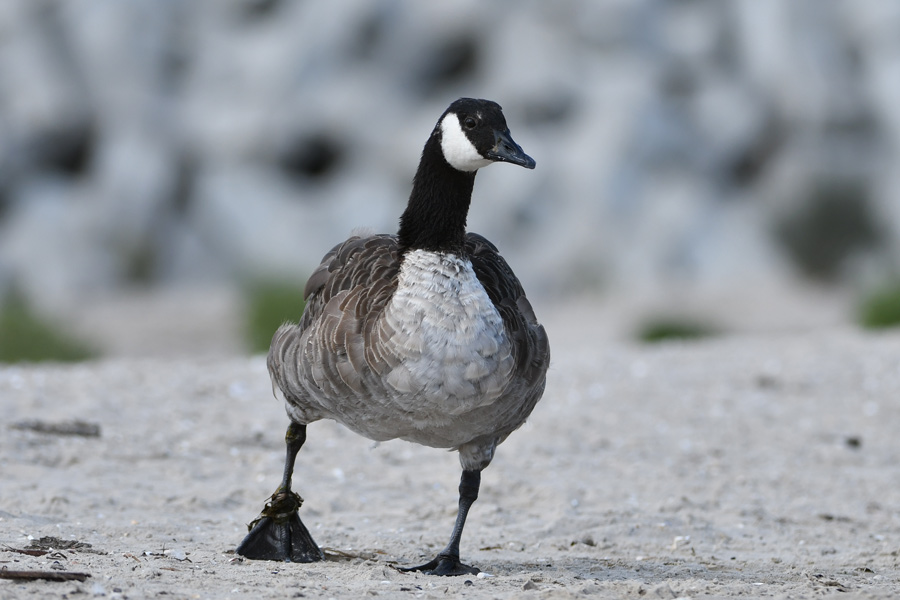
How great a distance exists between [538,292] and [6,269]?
939 cm

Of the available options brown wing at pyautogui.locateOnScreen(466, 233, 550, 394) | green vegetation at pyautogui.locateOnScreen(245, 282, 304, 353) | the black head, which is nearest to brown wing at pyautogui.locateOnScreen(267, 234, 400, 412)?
brown wing at pyautogui.locateOnScreen(466, 233, 550, 394)

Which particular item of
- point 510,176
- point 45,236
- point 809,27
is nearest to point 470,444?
point 510,176

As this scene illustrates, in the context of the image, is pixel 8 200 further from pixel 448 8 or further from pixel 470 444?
pixel 470 444

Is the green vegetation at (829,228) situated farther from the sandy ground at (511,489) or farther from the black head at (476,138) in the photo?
the black head at (476,138)

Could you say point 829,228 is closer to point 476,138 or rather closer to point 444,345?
point 476,138

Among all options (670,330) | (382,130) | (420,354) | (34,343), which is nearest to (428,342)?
(420,354)

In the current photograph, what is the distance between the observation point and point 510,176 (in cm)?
1930

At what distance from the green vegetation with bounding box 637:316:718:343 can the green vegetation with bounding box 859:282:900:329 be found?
2.25 meters

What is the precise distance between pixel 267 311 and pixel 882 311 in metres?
8.31

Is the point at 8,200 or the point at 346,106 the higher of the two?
the point at 346,106

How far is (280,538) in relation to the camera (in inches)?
203

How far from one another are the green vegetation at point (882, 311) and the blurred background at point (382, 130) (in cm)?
372

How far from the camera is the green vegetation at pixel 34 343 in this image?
13469 mm

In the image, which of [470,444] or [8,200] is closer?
[470,444]
